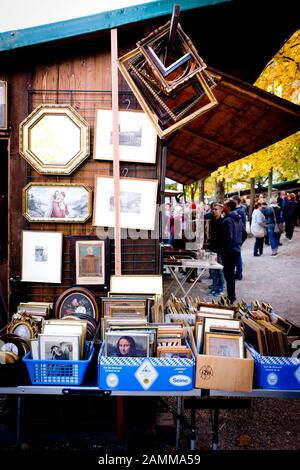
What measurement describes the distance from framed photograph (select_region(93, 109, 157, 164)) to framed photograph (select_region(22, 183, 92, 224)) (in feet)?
1.47

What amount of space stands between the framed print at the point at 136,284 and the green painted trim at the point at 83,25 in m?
2.39

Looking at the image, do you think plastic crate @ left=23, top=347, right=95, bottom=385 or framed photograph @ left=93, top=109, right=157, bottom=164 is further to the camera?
framed photograph @ left=93, top=109, right=157, bottom=164

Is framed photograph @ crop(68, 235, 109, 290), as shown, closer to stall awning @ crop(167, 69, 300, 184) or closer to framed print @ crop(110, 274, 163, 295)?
framed print @ crop(110, 274, 163, 295)

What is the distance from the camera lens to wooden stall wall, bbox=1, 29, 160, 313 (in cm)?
353

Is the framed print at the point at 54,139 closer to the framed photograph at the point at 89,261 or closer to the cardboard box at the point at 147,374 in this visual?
the framed photograph at the point at 89,261

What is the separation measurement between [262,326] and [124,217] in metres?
1.73

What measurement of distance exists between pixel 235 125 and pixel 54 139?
2307 mm

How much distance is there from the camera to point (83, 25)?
317cm

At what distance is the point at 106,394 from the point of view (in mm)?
2484

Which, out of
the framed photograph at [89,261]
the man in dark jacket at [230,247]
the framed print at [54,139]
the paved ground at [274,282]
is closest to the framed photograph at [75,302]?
the framed photograph at [89,261]

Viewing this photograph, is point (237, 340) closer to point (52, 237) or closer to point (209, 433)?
point (209, 433)

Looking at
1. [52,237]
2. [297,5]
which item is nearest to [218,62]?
[297,5]

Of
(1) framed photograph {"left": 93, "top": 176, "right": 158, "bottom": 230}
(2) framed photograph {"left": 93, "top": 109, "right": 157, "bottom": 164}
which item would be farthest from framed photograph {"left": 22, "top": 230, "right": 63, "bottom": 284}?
(2) framed photograph {"left": 93, "top": 109, "right": 157, "bottom": 164}

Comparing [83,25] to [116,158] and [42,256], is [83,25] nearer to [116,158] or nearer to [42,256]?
[116,158]
